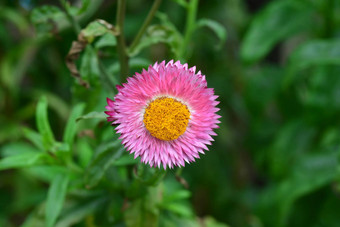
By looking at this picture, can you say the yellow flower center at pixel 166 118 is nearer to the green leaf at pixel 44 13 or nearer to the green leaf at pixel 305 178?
the green leaf at pixel 44 13

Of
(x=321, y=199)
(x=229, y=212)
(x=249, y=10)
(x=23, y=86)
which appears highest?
(x=249, y=10)

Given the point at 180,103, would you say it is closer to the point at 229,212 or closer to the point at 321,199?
the point at 321,199

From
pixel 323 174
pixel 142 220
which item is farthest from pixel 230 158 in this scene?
pixel 142 220

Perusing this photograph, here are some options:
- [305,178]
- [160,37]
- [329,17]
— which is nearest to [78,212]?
[160,37]

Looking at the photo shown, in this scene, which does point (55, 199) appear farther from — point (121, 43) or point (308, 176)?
point (308, 176)

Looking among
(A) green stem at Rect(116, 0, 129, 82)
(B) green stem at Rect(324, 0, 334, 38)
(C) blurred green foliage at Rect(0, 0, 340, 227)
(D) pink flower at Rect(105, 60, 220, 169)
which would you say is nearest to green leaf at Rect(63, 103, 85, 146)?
(C) blurred green foliage at Rect(0, 0, 340, 227)

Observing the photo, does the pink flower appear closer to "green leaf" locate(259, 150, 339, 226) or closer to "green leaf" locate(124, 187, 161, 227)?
"green leaf" locate(124, 187, 161, 227)
